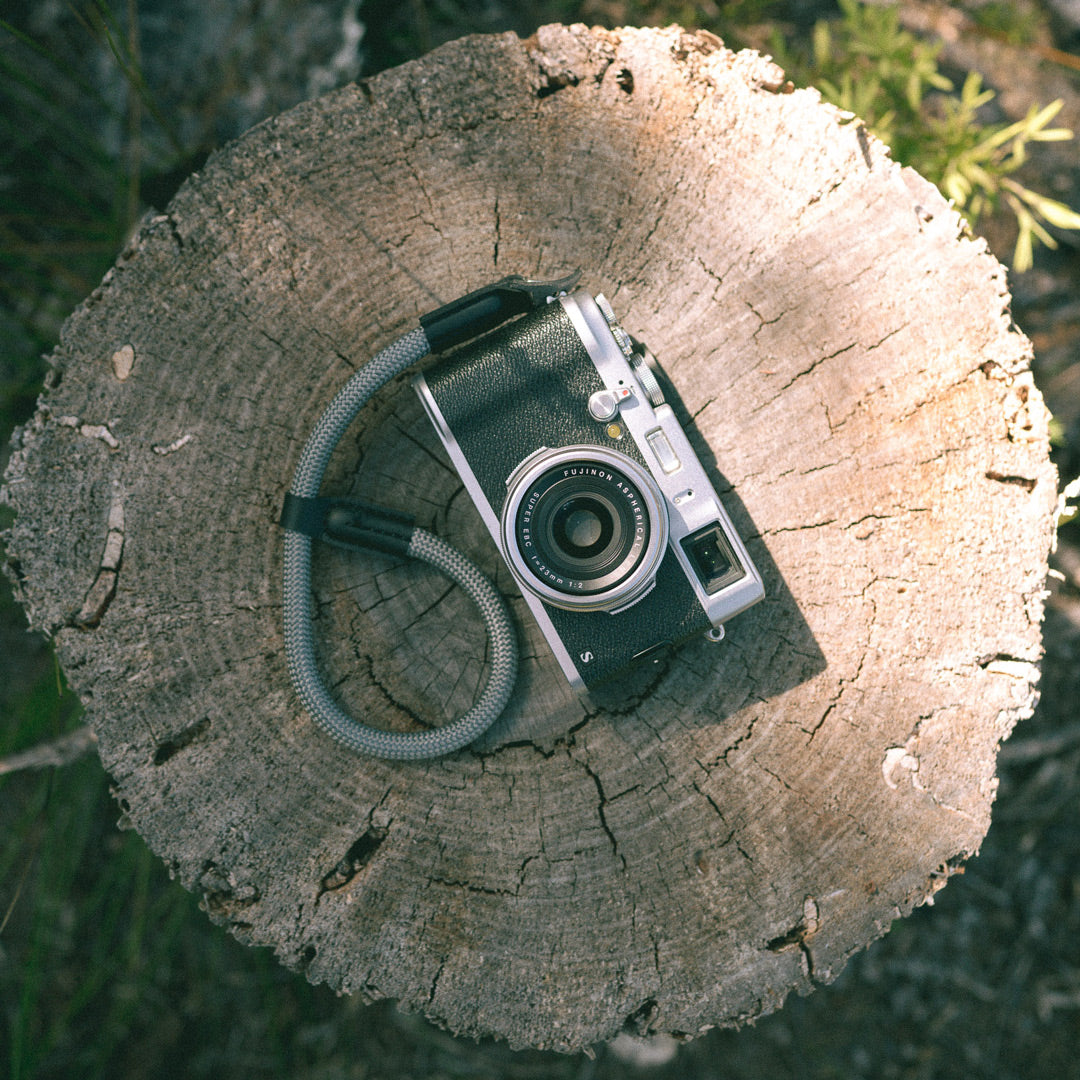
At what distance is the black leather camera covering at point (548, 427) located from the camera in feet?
5.97

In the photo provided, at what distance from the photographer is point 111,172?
2.82 m

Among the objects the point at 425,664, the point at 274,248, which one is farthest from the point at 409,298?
the point at 425,664

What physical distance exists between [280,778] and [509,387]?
1040 mm

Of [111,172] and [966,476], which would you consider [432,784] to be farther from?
[111,172]

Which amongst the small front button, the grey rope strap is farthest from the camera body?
the grey rope strap

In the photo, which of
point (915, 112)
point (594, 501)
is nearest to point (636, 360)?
point (594, 501)

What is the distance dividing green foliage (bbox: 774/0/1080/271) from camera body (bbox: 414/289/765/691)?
3.80ft

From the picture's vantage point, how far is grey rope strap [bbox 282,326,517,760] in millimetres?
1787

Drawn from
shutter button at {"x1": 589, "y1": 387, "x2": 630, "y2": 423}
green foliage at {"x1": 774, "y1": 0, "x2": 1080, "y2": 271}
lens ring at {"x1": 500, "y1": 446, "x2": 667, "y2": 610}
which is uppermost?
green foliage at {"x1": 774, "y1": 0, "x2": 1080, "y2": 271}

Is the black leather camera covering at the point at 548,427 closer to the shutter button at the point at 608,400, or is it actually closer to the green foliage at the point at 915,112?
the shutter button at the point at 608,400

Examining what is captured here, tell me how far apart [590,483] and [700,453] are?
0.97 ft

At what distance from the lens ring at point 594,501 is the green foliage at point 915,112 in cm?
128

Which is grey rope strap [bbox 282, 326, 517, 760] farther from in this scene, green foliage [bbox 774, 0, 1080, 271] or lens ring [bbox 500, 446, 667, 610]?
green foliage [bbox 774, 0, 1080, 271]

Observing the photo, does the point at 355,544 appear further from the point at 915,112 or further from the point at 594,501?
the point at 915,112
